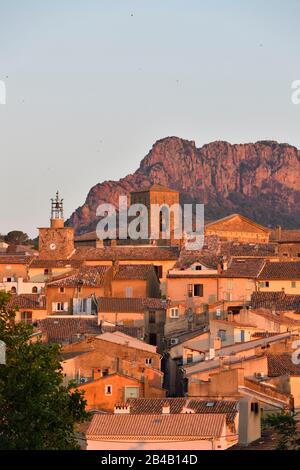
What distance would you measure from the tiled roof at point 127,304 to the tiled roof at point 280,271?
19.7 feet

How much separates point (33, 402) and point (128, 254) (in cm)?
4275

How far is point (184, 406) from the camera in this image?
40.4 metres

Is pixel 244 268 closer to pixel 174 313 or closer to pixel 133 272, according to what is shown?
pixel 133 272

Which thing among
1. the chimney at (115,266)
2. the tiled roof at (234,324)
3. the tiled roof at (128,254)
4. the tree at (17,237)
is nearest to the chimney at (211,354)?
the tiled roof at (234,324)

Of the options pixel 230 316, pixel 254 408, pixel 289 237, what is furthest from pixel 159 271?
pixel 254 408

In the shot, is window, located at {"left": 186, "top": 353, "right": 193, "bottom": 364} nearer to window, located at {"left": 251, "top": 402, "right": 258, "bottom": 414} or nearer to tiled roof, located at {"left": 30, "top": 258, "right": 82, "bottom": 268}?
window, located at {"left": 251, "top": 402, "right": 258, "bottom": 414}

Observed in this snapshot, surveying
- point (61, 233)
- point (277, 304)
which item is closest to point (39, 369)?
point (277, 304)

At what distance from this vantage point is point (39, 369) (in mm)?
34531

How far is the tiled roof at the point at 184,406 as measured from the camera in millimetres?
39719

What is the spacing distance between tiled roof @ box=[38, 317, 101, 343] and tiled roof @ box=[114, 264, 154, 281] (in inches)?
286
